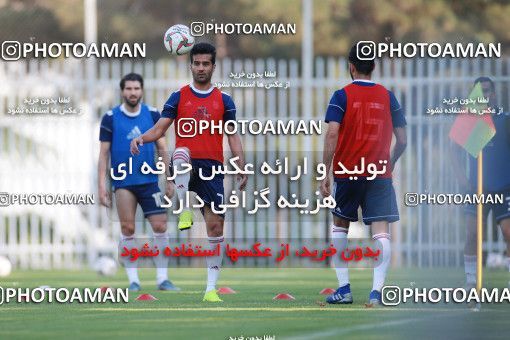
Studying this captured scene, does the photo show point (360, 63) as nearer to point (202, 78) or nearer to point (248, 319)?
point (202, 78)

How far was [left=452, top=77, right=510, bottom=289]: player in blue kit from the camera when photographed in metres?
12.8

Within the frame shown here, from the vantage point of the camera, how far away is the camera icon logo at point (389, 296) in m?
11.0

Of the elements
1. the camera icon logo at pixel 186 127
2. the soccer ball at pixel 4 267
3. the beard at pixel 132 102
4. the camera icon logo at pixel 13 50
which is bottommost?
the soccer ball at pixel 4 267

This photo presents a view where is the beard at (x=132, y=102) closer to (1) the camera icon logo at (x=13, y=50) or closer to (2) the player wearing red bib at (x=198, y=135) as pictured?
(1) the camera icon logo at (x=13, y=50)

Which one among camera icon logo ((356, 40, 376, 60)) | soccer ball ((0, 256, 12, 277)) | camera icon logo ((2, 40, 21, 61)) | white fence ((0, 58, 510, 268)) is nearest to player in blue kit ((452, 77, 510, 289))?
camera icon logo ((356, 40, 376, 60))

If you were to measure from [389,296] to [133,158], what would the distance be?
11.7ft

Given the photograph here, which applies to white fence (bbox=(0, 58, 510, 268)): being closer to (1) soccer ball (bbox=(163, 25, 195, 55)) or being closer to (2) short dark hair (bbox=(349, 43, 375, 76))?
(1) soccer ball (bbox=(163, 25, 195, 55))

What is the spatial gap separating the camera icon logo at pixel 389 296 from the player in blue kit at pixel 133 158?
3.06 metres

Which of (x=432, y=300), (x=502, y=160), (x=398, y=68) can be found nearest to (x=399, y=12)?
(x=398, y=68)

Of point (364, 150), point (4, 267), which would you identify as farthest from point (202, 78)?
point (4, 267)

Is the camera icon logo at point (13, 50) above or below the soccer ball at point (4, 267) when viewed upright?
above

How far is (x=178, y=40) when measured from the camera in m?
12.9

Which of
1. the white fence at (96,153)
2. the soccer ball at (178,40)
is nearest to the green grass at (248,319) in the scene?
the soccer ball at (178,40)

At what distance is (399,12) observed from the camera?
31.2 meters
